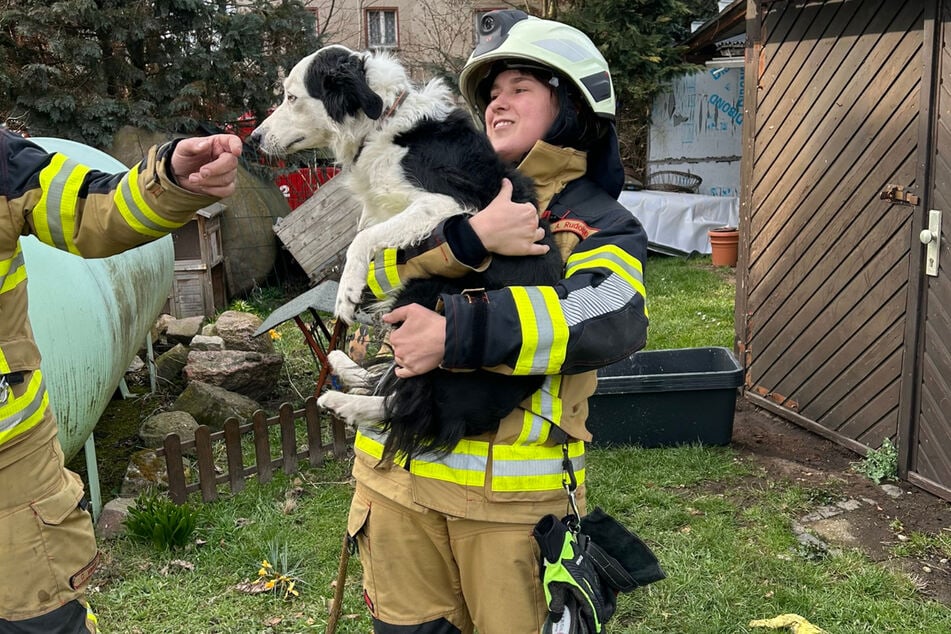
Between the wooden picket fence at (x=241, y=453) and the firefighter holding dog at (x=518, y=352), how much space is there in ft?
10.6

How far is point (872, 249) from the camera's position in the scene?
5.86 m

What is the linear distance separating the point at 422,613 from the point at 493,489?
477 mm

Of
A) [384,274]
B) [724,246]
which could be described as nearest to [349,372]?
[384,274]

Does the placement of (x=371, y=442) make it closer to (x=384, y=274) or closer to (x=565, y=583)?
(x=384, y=274)


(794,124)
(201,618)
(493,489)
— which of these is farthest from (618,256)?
(794,124)

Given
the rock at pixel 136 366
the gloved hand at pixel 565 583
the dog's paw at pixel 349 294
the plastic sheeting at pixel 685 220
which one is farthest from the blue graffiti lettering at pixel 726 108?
the gloved hand at pixel 565 583

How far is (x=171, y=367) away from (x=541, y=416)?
7.03 m

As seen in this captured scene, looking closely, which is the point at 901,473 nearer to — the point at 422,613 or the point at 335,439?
the point at 335,439

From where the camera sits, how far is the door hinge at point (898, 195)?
5.39 metres

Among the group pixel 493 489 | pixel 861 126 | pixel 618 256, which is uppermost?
pixel 861 126

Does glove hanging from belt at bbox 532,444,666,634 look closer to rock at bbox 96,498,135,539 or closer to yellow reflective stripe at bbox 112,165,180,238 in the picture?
yellow reflective stripe at bbox 112,165,180,238

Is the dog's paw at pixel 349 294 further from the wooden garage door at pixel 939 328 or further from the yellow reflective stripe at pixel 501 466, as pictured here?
the wooden garage door at pixel 939 328

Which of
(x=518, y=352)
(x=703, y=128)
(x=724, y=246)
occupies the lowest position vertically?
(x=724, y=246)

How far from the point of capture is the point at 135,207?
2.35 meters
